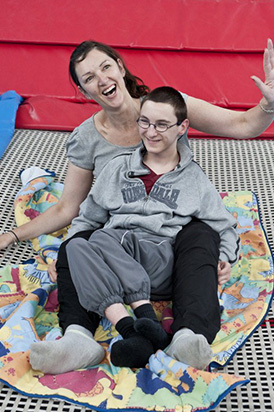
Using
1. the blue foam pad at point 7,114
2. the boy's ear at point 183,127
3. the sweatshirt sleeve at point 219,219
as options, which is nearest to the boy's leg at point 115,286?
the sweatshirt sleeve at point 219,219

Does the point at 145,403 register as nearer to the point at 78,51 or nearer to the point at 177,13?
the point at 78,51

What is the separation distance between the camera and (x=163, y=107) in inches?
61.1

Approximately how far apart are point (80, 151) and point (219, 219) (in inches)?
18.8

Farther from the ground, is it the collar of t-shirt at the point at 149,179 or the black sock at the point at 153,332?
the collar of t-shirt at the point at 149,179

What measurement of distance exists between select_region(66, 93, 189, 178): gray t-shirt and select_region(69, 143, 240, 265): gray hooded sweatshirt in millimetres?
61

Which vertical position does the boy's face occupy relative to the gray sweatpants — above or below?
above

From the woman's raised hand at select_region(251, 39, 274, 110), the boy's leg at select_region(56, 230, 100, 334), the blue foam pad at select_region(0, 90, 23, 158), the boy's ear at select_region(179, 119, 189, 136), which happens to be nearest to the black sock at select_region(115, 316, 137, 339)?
the boy's leg at select_region(56, 230, 100, 334)

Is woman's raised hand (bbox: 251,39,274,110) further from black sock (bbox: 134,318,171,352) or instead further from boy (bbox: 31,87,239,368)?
black sock (bbox: 134,318,171,352)

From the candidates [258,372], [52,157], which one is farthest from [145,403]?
[52,157]

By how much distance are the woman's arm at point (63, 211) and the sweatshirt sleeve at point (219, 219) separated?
0.39 meters

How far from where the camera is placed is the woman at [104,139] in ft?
4.39

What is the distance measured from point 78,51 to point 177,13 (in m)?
1.34

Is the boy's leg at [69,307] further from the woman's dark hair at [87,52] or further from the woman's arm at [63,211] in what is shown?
the woman's dark hair at [87,52]

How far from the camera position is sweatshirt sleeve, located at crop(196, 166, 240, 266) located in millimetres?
1587
